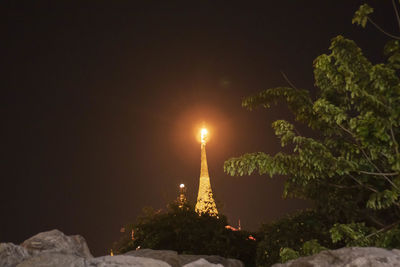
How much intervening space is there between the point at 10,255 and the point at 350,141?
21.4 feet

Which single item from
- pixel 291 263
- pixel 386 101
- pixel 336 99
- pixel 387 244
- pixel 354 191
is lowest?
pixel 291 263

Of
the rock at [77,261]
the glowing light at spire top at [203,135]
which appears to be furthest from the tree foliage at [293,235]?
the glowing light at spire top at [203,135]

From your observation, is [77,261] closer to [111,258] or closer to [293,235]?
[111,258]

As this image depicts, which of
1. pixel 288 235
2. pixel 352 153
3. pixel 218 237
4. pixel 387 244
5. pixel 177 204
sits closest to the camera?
pixel 387 244

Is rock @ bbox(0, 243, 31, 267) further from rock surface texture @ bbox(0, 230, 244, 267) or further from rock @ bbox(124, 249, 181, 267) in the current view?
rock @ bbox(124, 249, 181, 267)

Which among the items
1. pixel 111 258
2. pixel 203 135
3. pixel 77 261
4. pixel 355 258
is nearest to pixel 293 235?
pixel 355 258

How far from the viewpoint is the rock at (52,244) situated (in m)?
6.53

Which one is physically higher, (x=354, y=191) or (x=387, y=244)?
(x=354, y=191)

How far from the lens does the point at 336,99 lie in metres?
8.92

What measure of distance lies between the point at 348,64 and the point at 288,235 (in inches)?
165

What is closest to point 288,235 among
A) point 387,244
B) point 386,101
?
point 387,244

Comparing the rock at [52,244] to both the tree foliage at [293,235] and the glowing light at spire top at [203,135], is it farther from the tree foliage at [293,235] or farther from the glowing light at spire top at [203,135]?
the glowing light at spire top at [203,135]

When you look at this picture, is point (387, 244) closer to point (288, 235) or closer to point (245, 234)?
point (288, 235)

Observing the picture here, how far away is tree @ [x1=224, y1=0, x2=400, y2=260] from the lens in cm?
732
